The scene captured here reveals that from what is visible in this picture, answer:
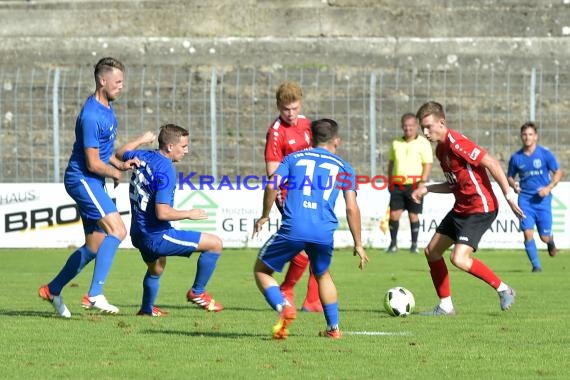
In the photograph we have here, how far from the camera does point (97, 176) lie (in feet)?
33.1

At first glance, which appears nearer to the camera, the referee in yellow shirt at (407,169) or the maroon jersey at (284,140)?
the maroon jersey at (284,140)

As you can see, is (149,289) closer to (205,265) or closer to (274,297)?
(205,265)

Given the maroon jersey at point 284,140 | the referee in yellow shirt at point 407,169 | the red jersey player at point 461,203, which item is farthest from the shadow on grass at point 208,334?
the referee in yellow shirt at point 407,169

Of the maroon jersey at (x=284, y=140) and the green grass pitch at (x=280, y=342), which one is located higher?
the maroon jersey at (x=284, y=140)

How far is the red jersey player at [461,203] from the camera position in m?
10.5

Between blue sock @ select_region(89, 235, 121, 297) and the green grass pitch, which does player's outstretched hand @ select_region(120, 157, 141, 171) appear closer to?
blue sock @ select_region(89, 235, 121, 297)

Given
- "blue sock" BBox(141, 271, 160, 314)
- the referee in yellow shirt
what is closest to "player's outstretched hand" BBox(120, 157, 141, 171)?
"blue sock" BBox(141, 271, 160, 314)

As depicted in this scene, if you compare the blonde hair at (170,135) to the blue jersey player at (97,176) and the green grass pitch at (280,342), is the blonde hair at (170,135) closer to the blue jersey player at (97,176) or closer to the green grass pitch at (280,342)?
the blue jersey player at (97,176)

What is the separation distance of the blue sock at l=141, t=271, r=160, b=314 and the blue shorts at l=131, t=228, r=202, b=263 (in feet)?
0.61

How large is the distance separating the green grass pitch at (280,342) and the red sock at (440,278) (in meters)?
0.26

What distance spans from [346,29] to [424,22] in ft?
5.16

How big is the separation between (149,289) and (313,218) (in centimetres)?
219

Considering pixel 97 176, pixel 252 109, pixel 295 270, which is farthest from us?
pixel 252 109

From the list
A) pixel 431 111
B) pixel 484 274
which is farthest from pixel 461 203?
pixel 431 111
